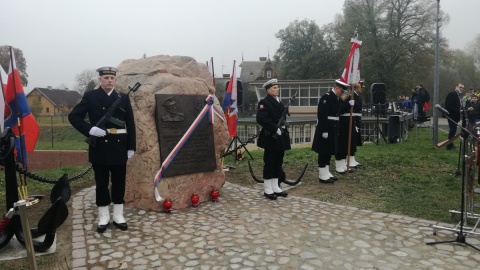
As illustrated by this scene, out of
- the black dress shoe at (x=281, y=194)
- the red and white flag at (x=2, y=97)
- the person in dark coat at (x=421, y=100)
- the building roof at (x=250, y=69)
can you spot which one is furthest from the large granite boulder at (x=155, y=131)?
the building roof at (x=250, y=69)

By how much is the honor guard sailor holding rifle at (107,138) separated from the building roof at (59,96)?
50.9m

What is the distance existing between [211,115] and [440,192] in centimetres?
420

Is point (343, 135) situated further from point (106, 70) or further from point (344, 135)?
point (106, 70)

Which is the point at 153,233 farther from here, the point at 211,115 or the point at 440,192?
the point at 440,192

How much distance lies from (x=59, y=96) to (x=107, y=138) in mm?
55709

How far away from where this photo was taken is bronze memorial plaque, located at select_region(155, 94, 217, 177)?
5.63 metres

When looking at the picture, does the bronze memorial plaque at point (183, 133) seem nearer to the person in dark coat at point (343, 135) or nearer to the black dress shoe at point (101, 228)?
the black dress shoe at point (101, 228)

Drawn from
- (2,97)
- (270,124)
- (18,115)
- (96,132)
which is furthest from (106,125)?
(270,124)

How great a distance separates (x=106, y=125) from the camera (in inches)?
188

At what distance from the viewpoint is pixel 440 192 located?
670cm

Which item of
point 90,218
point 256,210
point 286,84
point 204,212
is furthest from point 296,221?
point 286,84

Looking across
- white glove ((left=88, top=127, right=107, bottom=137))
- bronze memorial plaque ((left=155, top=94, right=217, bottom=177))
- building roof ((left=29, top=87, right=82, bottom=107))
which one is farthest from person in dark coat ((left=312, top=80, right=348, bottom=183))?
building roof ((left=29, top=87, right=82, bottom=107))

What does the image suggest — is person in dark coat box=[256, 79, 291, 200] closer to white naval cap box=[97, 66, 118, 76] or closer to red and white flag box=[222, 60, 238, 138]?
white naval cap box=[97, 66, 118, 76]

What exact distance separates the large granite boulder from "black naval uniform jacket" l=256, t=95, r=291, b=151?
701 mm
